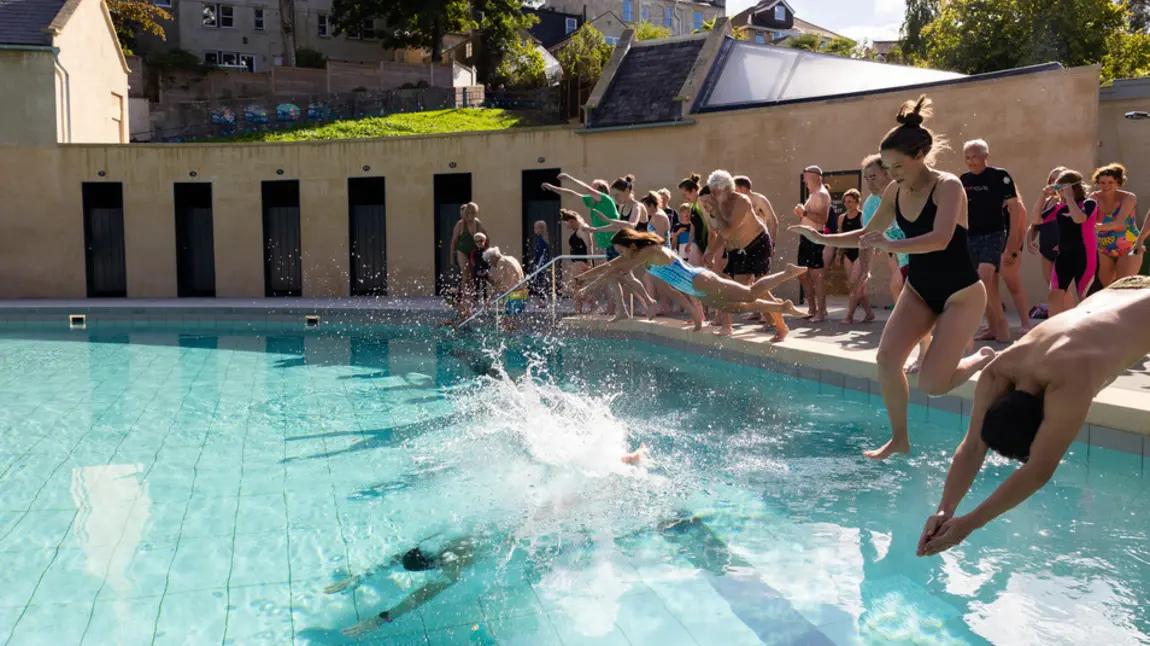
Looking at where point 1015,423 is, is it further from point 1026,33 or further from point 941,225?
point 1026,33

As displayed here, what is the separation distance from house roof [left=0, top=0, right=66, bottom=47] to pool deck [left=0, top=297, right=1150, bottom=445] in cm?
518

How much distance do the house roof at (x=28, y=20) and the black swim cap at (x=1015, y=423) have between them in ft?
64.5

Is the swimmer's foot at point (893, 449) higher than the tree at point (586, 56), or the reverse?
the tree at point (586, 56)

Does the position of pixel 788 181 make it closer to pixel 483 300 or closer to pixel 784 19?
pixel 483 300

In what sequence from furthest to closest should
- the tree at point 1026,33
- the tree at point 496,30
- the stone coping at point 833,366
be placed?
the tree at point 496,30
the tree at point 1026,33
the stone coping at point 833,366

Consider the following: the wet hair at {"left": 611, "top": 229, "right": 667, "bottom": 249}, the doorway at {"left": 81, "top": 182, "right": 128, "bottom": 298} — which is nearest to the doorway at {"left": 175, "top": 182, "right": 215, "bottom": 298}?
the doorway at {"left": 81, "top": 182, "right": 128, "bottom": 298}

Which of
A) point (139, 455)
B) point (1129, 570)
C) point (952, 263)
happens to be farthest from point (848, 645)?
point (139, 455)

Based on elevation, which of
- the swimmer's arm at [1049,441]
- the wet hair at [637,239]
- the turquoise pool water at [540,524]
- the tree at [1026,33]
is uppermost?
the tree at [1026,33]

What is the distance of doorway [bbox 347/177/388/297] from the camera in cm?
1753

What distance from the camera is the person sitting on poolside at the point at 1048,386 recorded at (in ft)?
7.09

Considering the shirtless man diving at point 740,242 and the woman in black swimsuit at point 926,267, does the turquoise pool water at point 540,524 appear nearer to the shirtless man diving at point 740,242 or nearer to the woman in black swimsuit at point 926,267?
the woman in black swimsuit at point 926,267

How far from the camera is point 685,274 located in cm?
643

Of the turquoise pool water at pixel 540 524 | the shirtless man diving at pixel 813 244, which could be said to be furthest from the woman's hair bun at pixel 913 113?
the shirtless man diving at pixel 813 244

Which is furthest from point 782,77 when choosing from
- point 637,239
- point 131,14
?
point 131,14
